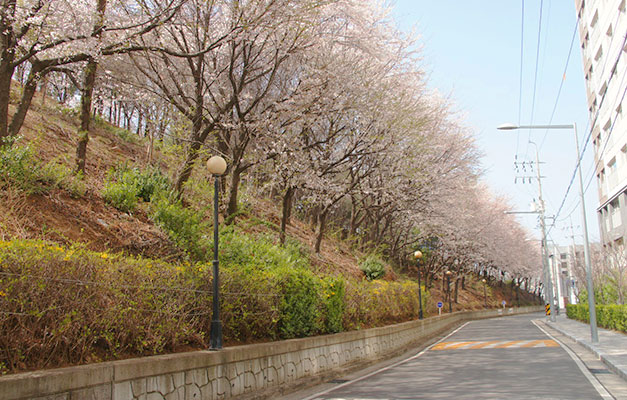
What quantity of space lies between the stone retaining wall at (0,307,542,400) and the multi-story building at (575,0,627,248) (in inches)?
1210

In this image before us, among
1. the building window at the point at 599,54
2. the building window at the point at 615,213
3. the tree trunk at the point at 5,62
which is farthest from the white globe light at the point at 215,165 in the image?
the building window at the point at 599,54

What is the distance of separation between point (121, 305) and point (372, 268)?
791 inches

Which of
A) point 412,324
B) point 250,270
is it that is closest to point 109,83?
point 250,270

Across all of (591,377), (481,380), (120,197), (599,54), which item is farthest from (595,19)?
(120,197)

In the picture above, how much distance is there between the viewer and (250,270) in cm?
1053

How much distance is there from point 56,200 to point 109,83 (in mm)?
9372

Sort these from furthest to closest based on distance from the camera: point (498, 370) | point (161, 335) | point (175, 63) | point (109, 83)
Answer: point (109, 83)
point (175, 63)
point (498, 370)
point (161, 335)

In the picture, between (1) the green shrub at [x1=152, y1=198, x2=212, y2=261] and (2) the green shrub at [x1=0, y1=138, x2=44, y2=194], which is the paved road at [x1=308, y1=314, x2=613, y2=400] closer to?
(1) the green shrub at [x1=152, y1=198, x2=212, y2=261]

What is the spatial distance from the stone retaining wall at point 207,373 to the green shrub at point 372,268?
1013 cm

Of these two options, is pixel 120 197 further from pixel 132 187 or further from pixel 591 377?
pixel 591 377

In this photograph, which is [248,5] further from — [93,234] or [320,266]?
[320,266]

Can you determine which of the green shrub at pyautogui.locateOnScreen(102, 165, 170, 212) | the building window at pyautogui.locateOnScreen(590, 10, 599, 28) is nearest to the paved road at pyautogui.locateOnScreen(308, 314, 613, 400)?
the green shrub at pyautogui.locateOnScreen(102, 165, 170, 212)

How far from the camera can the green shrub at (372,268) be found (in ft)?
85.1

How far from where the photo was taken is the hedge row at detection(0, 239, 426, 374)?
5531 millimetres
